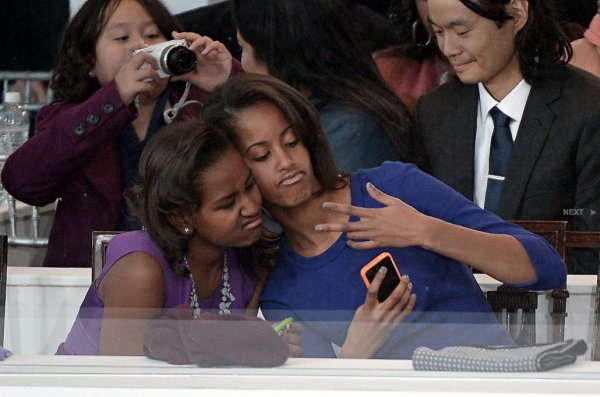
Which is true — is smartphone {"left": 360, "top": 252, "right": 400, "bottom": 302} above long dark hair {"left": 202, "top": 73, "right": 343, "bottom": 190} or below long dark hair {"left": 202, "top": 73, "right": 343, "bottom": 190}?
below

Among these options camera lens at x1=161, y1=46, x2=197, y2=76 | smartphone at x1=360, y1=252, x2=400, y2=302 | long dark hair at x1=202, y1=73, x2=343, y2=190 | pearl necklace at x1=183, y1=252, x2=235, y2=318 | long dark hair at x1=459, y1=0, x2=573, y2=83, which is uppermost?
long dark hair at x1=459, y1=0, x2=573, y2=83

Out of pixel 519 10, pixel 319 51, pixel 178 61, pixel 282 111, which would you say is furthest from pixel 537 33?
pixel 178 61

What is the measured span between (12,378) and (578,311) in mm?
958

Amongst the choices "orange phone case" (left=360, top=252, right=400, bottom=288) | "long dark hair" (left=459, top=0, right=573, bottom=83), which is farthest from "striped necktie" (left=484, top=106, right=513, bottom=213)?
"orange phone case" (left=360, top=252, right=400, bottom=288)

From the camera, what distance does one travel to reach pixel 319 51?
1833mm

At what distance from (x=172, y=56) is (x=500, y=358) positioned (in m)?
0.76

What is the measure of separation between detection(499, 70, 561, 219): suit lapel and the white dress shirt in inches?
0.4

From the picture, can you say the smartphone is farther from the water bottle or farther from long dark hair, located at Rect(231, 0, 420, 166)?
the water bottle

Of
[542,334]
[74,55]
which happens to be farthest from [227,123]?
[542,334]

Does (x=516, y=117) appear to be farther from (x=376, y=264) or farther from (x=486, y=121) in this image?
(x=376, y=264)

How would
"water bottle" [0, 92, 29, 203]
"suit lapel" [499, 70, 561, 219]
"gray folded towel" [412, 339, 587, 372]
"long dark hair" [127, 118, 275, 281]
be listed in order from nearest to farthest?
"gray folded towel" [412, 339, 587, 372], "long dark hair" [127, 118, 275, 281], "water bottle" [0, 92, 29, 203], "suit lapel" [499, 70, 561, 219]

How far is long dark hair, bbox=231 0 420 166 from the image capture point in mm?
1812

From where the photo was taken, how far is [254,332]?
1394 mm

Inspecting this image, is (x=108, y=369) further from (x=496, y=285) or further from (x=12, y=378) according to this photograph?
(x=496, y=285)
